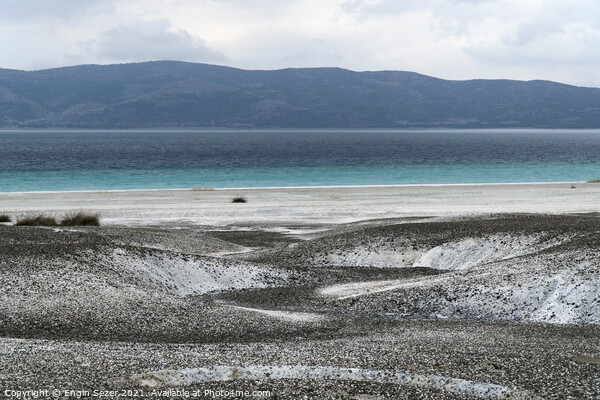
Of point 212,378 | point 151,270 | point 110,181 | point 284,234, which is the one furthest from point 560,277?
point 110,181

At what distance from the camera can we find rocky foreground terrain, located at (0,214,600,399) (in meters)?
8.45

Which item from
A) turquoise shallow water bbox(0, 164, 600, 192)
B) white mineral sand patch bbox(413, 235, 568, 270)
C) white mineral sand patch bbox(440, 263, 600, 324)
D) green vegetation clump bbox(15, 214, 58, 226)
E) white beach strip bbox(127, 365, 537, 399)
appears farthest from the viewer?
turquoise shallow water bbox(0, 164, 600, 192)

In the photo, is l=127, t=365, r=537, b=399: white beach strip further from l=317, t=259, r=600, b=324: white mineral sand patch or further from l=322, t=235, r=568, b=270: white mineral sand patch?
l=322, t=235, r=568, b=270: white mineral sand patch

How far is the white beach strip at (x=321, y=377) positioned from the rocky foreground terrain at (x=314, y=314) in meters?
0.03

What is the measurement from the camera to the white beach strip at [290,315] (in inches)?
524

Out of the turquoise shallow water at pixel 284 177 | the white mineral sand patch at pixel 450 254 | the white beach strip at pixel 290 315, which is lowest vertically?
the white beach strip at pixel 290 315

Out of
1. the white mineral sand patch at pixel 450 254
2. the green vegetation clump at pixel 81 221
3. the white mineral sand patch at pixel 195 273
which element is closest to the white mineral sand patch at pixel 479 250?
the white mineral sand patch at pixel 450 254

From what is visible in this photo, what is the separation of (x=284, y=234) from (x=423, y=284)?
12449 mm

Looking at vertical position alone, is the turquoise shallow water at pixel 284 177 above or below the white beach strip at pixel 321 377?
above

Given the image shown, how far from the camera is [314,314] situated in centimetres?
1409

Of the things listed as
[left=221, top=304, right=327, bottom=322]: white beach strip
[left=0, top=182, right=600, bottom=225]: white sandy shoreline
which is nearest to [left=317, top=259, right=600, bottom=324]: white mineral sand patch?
[left=221, top=304, right=327, bottom=322]: white beach strip

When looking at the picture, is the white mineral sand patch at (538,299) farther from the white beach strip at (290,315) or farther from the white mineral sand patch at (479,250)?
the white mineral sand patch at (479,250)

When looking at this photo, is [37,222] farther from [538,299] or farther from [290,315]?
[538,299]

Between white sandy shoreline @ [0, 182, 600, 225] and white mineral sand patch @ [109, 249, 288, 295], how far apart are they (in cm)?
1286
